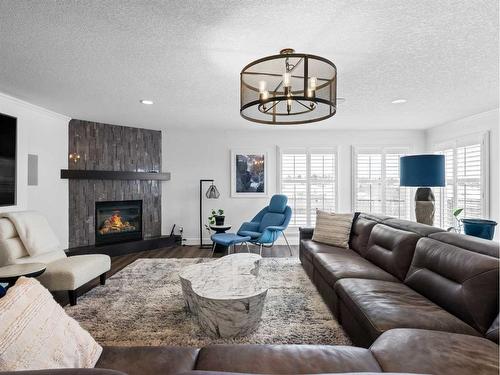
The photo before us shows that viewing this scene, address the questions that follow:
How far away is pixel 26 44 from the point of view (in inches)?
84.8

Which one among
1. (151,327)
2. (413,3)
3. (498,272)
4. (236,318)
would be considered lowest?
(151,327)

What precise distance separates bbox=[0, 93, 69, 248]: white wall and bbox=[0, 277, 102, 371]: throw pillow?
3.12m

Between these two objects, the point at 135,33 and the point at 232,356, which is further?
the point at 135,33

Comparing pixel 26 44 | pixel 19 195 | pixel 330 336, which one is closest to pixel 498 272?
pixel 330 336

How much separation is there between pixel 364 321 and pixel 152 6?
8.02ft

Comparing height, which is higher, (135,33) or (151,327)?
(135,33)

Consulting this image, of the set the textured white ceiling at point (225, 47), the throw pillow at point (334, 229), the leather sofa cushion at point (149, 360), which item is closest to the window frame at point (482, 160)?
the textured white ceiling at point (225, 47)

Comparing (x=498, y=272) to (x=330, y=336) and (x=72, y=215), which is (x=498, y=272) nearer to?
(x=330, y=336)

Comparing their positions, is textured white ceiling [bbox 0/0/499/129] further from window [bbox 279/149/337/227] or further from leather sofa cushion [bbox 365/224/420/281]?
window [bbox 279/149/337/227]

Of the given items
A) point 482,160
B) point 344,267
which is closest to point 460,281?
point 344,267

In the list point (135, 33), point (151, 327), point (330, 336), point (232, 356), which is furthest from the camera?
point (151, 327)

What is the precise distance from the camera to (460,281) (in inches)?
67.2

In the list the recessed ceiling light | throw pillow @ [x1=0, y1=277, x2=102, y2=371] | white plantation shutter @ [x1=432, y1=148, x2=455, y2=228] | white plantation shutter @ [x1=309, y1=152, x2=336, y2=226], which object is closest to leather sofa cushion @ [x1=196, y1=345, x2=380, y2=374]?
throw pillow @ [x1=0, y1=277, x2=102, y2=371]

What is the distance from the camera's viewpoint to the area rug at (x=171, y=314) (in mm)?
2123
